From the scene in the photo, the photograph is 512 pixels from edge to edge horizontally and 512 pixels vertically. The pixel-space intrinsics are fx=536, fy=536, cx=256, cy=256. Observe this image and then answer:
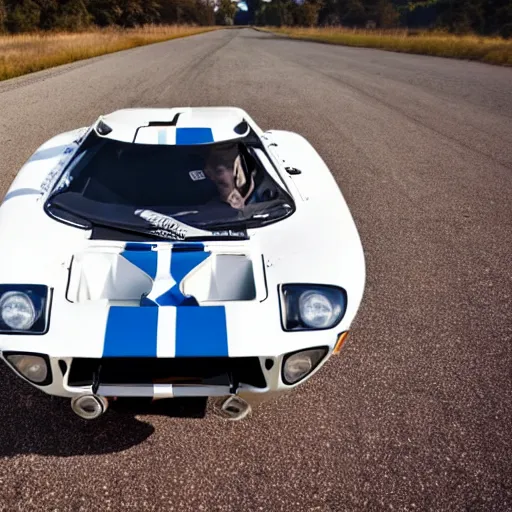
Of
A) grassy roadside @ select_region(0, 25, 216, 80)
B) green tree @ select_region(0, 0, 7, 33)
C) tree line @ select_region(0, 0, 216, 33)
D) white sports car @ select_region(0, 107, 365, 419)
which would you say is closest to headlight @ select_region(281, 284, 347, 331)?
white sports car @ select_region(0, 107, 365, 419)

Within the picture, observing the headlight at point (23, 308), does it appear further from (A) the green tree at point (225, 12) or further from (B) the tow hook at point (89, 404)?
(A) the green tree at point (225, 12)

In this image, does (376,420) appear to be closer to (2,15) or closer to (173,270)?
(173,270)

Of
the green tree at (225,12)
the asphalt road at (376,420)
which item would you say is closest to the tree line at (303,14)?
the asphalt road at (376,420)

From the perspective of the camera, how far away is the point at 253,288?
208 cm

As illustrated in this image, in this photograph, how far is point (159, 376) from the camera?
1779mm

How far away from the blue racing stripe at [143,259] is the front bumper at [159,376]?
0.38m

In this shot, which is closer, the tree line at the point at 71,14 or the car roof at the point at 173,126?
the car roof at the point at 173,126

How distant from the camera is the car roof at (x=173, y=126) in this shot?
273 centimetres

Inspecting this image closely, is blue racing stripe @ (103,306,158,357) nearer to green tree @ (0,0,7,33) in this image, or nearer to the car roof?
the car roof

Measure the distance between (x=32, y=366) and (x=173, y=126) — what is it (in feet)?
4.87

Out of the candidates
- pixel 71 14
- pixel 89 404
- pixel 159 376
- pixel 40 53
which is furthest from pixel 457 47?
pixel 71 14

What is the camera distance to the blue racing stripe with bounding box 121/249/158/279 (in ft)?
6.68

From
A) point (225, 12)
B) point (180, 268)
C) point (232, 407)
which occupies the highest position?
point (180, 268)

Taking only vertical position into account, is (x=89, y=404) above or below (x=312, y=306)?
below
